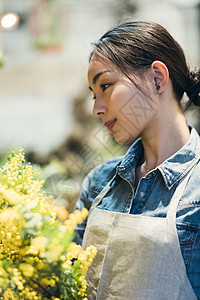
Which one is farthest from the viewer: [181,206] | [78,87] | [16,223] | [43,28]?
[43,28]

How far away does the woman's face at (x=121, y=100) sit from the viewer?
99 cm

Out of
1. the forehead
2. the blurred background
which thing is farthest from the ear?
the blurred background

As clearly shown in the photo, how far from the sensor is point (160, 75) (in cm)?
102

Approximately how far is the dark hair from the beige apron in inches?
12.6

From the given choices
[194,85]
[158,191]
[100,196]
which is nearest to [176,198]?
[158,191]

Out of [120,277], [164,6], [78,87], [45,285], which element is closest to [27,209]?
[45,285]

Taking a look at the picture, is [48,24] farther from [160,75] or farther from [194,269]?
[194,269]

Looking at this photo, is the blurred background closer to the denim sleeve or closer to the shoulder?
the shoulder

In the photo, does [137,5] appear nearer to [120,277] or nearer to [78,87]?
[78,87]

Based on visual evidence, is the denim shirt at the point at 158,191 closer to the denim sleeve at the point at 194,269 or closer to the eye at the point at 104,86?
the denim sleeve at the point at 194,269

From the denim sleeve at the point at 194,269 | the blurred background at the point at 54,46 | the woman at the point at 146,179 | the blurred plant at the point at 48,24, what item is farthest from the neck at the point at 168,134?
the blurred plant at the point at 48,24

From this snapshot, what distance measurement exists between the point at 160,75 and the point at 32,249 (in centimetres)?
59

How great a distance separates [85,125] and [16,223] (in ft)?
5.32

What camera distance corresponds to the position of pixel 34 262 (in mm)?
755
